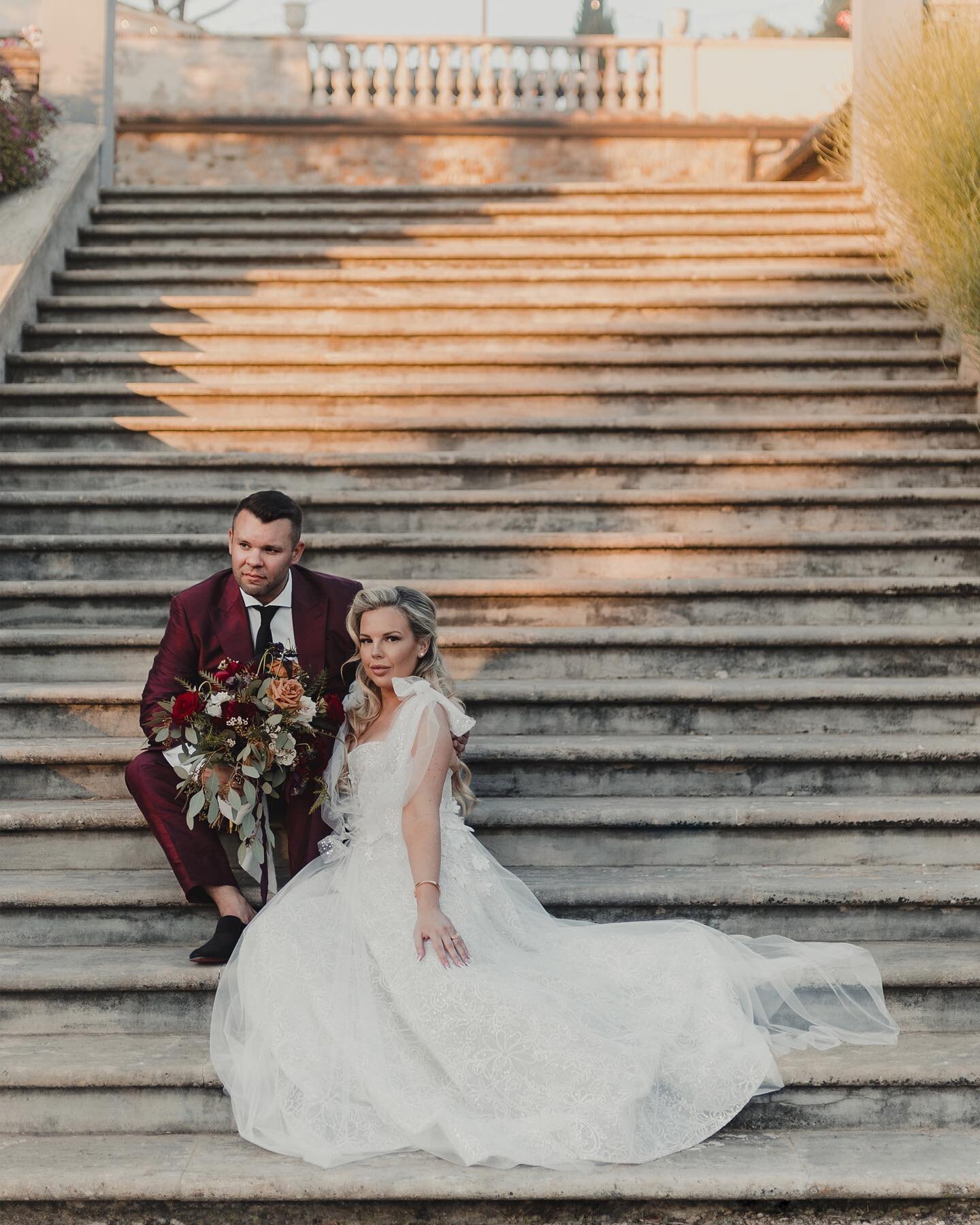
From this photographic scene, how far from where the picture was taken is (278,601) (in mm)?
3463

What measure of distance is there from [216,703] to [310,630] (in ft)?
1.43

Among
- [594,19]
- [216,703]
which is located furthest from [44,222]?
[594,19]

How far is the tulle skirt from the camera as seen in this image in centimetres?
252

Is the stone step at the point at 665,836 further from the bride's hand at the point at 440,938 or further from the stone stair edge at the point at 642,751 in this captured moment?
the bride's hand at the point at 440,938

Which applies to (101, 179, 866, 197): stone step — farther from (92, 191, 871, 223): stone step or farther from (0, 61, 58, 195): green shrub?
(0, 61, 58, 195): green shrub

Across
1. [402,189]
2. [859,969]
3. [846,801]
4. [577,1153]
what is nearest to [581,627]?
[846,801]

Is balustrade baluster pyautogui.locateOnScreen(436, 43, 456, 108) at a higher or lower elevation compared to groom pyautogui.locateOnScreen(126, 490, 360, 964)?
higher

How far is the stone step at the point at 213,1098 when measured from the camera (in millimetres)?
2760

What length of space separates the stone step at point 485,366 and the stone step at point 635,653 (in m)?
1.74

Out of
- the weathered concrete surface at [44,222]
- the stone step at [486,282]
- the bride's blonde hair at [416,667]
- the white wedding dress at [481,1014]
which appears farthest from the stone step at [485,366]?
the white wedding dress at [481,1014]

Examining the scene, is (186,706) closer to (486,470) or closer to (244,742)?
(244,742)

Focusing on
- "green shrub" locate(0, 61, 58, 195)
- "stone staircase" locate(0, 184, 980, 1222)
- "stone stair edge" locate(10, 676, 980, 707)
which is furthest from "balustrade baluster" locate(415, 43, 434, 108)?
"stone stair edge" locate(10, 676, 980, 707)

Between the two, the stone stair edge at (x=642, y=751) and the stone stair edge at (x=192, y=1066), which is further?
the stone stair edge at (x=642, y=751)

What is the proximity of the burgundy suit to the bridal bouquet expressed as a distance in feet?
0.19
